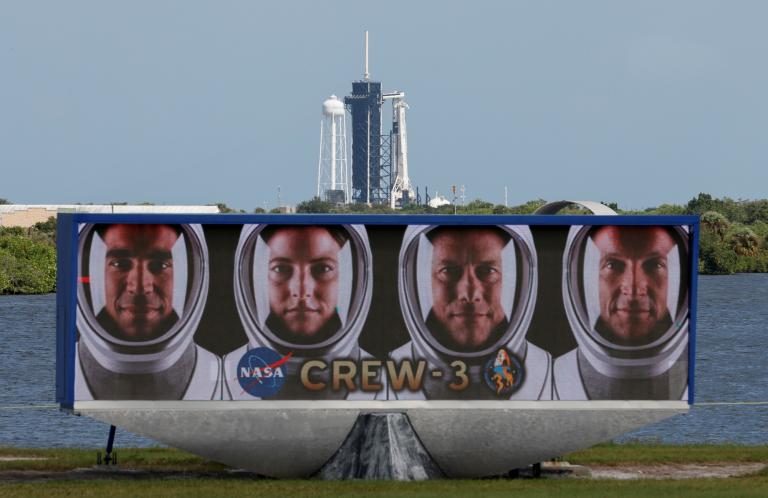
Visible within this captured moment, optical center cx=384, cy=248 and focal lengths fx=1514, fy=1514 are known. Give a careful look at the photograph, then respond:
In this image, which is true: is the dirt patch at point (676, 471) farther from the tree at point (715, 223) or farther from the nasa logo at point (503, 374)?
the tree at point (715, 223)

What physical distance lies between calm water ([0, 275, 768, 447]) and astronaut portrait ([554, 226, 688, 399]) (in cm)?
1245

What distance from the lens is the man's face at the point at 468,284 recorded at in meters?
21.4

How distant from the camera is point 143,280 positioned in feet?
69.3

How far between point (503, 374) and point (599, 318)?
5.26 ft

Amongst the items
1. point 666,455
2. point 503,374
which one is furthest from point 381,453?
point 666,455

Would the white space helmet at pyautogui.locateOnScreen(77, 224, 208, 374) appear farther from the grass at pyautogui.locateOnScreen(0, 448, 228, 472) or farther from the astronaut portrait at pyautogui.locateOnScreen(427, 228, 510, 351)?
the astronaut portrait at pyautogui.locateOnScreen(427, 228, 510, 351)

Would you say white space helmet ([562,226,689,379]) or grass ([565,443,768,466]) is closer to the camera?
white space helmet ([562,226,689,379])

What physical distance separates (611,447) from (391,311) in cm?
740

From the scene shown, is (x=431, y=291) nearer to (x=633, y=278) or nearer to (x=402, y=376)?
(x=402, y=376)

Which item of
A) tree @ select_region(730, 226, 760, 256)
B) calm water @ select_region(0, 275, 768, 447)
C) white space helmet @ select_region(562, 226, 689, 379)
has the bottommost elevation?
calm water @ select_region(0, 275, 768, 447)

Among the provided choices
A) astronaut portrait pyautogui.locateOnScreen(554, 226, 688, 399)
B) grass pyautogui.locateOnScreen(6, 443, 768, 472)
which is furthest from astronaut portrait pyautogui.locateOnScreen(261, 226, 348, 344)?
astronaut portrait pyautogui.locateOnScreen(554, 226, 688, 399)

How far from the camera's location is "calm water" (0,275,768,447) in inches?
1458

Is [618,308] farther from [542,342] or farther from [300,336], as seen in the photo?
[300,336]

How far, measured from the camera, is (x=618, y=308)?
21.6 metres
